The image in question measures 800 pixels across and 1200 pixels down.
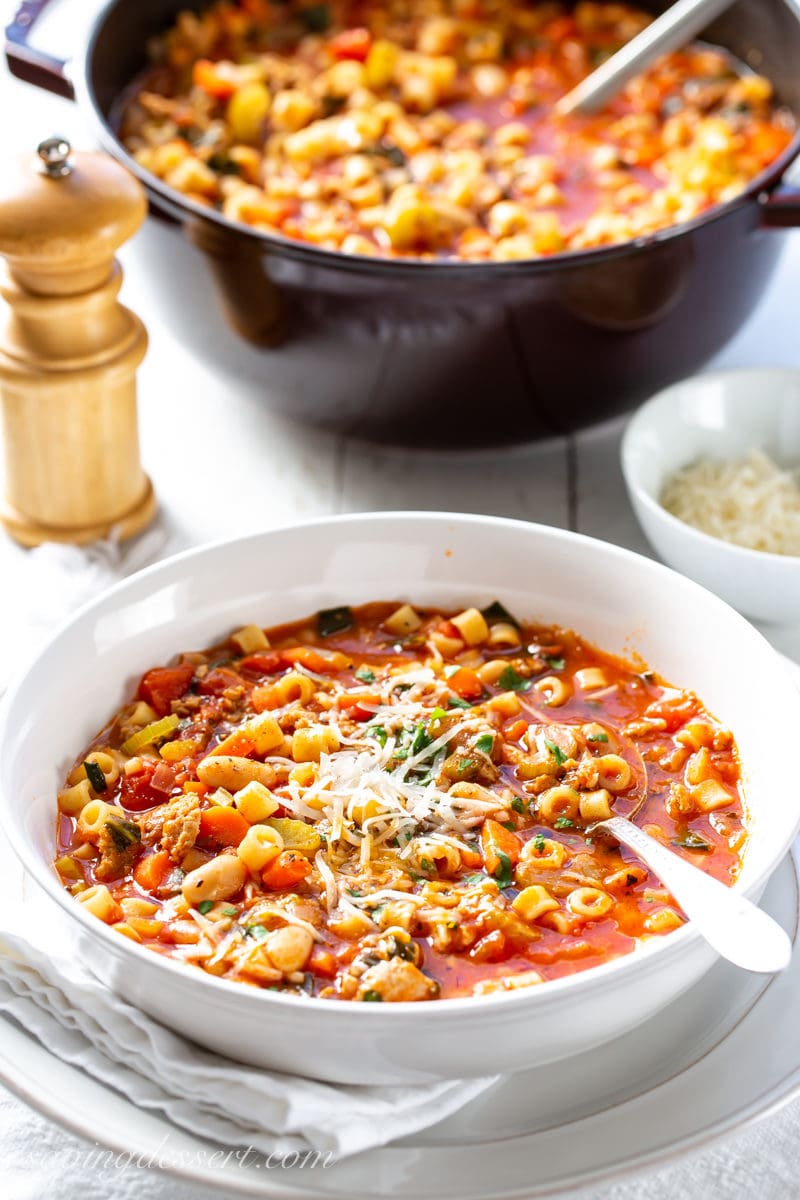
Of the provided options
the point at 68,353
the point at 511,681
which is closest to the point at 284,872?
A: the point at 511,681

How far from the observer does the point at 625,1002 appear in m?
2.43

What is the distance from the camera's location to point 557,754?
9.87 feet

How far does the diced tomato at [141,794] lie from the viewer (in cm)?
296

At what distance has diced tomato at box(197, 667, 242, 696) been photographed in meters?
3.27

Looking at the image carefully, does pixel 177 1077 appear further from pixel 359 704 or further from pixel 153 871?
pixel 359 704

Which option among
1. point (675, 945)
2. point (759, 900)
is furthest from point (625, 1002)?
point (759, 900)

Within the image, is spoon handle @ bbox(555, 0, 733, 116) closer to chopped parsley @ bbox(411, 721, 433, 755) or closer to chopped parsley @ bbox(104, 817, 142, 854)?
chopped parsley @ bbox(411, 721, 433, 755)

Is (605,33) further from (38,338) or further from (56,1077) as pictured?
(56,1077)

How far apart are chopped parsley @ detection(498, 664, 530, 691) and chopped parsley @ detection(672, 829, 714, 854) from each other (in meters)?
0.55

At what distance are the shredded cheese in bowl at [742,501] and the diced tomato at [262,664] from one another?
1.32 metres

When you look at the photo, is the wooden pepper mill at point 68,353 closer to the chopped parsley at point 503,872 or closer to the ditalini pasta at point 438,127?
the ditalini pasta at point 438,127

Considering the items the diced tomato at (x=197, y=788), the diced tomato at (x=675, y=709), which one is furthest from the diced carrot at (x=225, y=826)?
the diced tomato at (x=675, y=709)

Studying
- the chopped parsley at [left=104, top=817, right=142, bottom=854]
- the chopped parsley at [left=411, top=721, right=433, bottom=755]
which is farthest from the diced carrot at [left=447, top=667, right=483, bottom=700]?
the chopped parsley at [left=104, top=817, right=142, bottom=854]

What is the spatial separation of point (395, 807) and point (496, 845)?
200 millimetres
